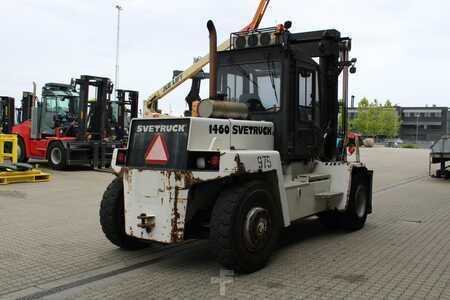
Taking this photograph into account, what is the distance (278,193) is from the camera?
6.20 m

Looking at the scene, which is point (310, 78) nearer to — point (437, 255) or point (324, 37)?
point (324, 37)

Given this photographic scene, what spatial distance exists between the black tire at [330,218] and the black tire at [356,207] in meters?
0.09

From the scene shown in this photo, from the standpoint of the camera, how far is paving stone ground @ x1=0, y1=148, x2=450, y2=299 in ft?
16.4

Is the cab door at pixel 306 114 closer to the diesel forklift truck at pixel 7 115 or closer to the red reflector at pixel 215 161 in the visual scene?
the red reflector at pixel 215 161

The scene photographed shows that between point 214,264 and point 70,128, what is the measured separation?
1461 cm

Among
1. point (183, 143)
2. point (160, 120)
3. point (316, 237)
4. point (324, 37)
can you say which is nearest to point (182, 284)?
point (183, 143)

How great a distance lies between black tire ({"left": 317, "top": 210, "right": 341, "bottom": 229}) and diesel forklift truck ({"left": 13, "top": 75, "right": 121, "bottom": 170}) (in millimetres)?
11572

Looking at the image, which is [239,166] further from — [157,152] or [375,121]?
[375,121]

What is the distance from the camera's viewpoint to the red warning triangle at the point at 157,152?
565cm

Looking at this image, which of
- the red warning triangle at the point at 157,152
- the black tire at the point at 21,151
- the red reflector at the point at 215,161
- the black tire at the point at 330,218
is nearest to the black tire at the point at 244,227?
the red reflector at the point at 215,161

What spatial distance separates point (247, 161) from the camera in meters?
5.53

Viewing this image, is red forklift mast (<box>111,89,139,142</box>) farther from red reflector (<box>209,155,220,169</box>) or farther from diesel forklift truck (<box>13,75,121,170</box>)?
red reflector (<box>209,155,220,169</box>)

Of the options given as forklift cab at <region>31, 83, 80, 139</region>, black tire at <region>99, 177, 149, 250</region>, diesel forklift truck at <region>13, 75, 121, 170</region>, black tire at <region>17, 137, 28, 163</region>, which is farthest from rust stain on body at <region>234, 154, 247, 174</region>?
black tire at <region>17, 137, 28, 163</region>

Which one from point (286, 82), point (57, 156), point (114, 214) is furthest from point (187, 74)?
point (114, 214)
